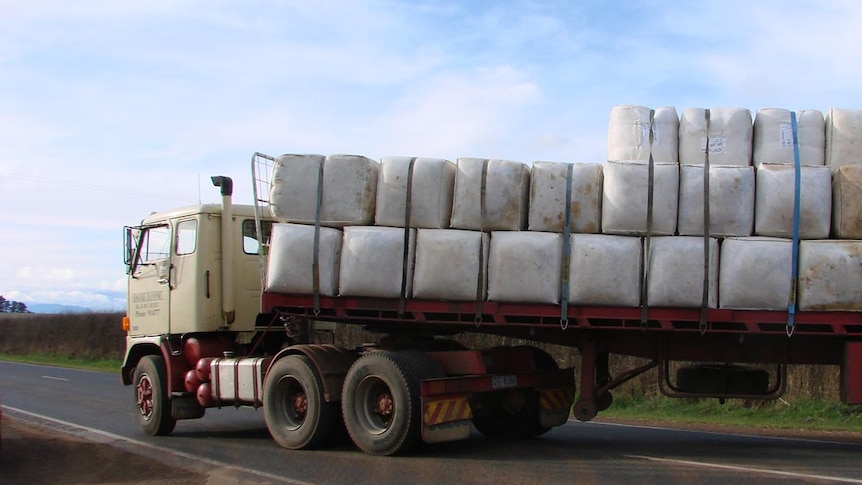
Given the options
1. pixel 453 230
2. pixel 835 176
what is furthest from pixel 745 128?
pixel 453 230

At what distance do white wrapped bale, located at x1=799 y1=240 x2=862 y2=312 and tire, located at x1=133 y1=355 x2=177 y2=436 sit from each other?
7.54 m

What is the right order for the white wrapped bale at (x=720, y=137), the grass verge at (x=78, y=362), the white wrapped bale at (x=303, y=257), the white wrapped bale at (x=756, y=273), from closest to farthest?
the white wrapped bale at (x=756, y=273)
the white wrapped bale at (x=720, y=137)
the white wrapped bale at (x=303, y=257)
the grass verge at (x=78, y=362)

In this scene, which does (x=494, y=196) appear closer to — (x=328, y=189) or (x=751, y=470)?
(x=328, y=189)

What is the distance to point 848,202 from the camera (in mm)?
7852

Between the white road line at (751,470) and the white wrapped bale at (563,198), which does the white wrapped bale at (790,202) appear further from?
the white road line at (751,470)

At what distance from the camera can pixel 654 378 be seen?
15.6 meters

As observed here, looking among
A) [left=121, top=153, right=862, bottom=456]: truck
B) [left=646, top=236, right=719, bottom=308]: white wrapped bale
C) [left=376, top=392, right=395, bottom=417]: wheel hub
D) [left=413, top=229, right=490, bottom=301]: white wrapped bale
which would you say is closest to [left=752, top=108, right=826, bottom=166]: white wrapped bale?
[left=646, top=236, right=719, bottom=308]: white wrapped bale

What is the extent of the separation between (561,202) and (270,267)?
3168mm

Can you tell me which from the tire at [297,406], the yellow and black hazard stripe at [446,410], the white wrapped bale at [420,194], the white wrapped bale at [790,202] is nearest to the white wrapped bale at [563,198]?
the white wrapped bale at [420,194]

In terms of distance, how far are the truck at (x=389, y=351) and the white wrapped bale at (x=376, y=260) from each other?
0.19 m

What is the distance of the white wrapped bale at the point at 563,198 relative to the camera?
843 centimetres

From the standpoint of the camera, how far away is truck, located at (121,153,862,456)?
27.9ft

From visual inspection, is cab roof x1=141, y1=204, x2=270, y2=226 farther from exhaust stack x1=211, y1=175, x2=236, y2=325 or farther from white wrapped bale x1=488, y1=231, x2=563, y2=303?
white wrapped bale x1=488, y1=231, x2=563, y2=303

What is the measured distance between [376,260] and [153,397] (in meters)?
4.07
